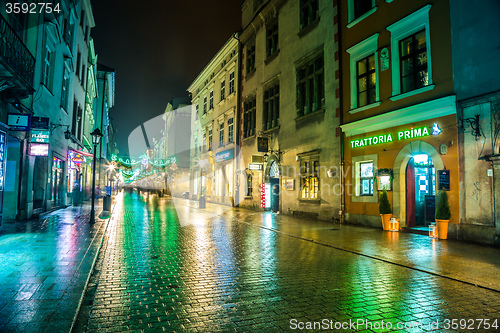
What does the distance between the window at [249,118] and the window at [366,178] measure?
12.2 m

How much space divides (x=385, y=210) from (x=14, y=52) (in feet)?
47.9

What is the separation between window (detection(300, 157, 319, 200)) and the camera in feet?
59.5

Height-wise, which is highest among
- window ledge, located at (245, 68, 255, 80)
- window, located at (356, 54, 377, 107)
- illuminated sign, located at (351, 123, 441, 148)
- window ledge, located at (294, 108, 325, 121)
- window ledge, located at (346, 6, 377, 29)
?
window ledge, located at (245, 68, 255, 80)

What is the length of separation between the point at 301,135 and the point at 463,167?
9.77 m

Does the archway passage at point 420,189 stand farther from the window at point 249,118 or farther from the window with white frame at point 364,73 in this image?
the window at point 249,118

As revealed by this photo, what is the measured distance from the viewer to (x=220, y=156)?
3091cm

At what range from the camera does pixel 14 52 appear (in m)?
10.5

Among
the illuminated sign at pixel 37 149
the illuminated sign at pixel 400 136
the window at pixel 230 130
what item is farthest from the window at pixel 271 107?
the illuminated sign at pixel 37 149

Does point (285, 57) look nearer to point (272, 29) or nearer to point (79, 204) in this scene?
point (272, 29)

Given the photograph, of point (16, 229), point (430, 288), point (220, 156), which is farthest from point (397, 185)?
point (220, 156)

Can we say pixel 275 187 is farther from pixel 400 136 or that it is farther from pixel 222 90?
pixel 222 90

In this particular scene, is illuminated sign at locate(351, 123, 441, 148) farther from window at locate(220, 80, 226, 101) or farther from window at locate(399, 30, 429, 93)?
window at locate(220, 80, 226, 101)

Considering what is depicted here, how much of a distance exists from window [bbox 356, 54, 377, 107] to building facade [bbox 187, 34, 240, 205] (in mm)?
14309

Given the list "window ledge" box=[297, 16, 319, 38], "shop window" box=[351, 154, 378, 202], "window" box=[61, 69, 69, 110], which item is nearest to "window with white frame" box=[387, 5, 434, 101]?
"shop window" box=[351, 154, 378, 202]
